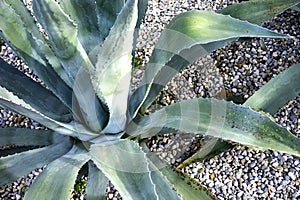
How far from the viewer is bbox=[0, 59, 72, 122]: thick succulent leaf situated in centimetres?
Result: 120

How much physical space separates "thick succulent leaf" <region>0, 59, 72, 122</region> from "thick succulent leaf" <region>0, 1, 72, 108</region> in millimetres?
93

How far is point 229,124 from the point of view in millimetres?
1045

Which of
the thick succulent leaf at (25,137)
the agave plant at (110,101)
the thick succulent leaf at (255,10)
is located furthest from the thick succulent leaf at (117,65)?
the thick succulent leaf at (255,10)

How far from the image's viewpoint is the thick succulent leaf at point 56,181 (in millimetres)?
983

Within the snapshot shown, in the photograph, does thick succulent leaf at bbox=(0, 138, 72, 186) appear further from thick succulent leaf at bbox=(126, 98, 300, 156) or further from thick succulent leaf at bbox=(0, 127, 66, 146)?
thick succulent leaf at bbox=(126, 98, 300, 156)

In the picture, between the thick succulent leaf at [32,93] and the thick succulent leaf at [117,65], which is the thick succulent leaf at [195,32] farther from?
the thick succulent leaf at [32,93]

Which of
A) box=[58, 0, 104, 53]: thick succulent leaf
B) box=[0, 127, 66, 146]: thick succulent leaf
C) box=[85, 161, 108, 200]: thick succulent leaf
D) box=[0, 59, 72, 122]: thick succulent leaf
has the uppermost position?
box=[58, 0, 104, 53]: thick succulent leaf

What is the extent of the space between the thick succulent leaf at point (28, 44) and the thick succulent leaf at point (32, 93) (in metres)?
0.09

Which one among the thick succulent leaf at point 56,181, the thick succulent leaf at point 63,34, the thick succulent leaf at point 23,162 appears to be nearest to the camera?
the thick succulent leaf at point 63,34

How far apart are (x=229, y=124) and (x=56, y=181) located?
416 mm

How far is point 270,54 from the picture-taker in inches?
63.9

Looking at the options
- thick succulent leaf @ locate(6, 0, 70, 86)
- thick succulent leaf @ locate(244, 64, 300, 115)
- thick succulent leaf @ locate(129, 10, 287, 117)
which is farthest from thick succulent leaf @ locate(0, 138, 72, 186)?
thick succulent leaf @ locate(244, 64, 300, 115)

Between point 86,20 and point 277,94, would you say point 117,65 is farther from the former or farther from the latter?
point 277,94

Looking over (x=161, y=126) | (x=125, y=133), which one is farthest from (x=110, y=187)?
(x=161, y=126)
